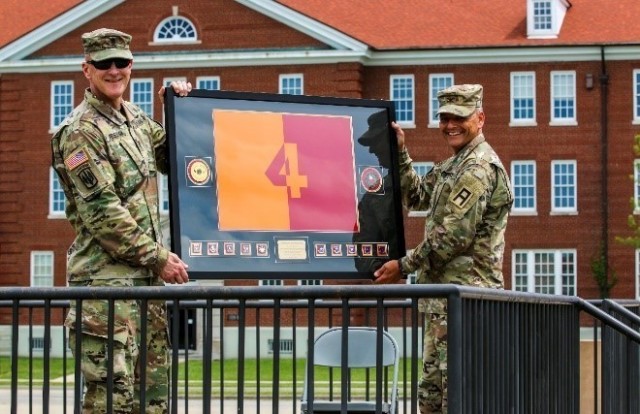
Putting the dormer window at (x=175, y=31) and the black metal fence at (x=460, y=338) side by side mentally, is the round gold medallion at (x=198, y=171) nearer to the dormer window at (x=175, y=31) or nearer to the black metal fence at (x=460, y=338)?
the black metal fence at (x=460, y=338)

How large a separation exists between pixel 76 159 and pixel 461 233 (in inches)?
92.7

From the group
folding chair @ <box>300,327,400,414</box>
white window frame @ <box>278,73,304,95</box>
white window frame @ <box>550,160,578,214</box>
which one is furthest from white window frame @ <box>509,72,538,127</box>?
folding chair @ <box>300,327,400,414</box>

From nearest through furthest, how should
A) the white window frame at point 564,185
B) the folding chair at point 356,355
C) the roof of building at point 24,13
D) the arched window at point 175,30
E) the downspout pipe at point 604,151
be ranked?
the folding chair at point 356,355, the downspout pipe at point 604,151, the white window frame at point 564,185, the arched window at point 175,30, the roof of building at point 24,13

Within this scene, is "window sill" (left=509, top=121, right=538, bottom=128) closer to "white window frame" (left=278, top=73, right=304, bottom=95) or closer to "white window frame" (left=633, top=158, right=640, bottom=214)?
"white window frame" (left=633, top=158, right=640, bottom=214)

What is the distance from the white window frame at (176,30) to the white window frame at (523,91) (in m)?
11.4

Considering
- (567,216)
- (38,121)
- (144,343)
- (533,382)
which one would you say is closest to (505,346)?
(533,382)

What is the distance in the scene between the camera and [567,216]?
169 feet

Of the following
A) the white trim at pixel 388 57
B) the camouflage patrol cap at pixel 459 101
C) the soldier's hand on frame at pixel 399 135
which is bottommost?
the soldier's hand on frame at pixel 399 135

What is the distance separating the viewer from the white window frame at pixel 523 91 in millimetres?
52000

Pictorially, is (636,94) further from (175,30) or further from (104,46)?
(104,46)

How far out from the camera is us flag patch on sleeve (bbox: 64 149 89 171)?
25.4 ft

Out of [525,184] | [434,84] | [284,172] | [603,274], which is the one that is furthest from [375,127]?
[434,84]

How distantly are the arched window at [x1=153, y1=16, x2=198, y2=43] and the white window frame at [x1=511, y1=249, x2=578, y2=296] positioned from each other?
13.9 m

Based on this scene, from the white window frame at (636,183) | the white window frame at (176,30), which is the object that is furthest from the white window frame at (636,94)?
the white window frame at (176,30)
